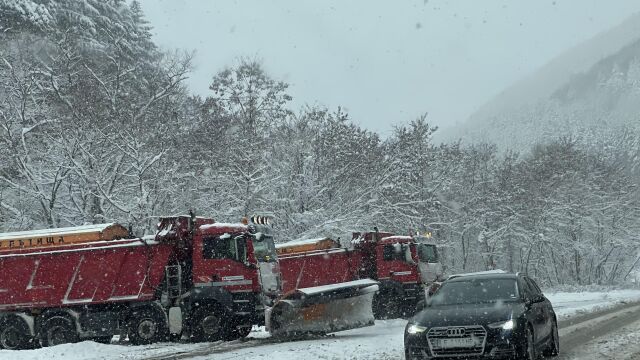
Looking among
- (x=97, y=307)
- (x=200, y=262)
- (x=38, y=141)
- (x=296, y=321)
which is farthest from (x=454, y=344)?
(x=38, y=141)

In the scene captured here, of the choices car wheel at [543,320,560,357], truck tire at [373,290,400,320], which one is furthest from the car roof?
truck tire at [373,290,400,320]

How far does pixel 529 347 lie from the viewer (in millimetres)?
9977

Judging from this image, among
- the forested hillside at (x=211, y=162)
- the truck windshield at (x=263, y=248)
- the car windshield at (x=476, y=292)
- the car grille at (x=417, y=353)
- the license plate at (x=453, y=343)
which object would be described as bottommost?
the car grille at (x=417, y=353)

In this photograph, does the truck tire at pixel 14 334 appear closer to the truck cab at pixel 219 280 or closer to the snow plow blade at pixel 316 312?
the truck cab at pixel 219 280

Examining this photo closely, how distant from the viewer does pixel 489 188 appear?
57156 millimetres

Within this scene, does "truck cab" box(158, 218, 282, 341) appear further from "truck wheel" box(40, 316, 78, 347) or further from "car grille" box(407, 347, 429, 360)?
"car grille" box(407, 347, 429, 360)

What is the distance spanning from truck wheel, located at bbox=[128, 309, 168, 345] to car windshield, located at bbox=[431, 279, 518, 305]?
889 centimetres

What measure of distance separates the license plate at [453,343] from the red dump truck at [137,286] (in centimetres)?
787

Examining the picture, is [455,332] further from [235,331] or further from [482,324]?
[235,331]

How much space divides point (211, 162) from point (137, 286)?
56.4 feet

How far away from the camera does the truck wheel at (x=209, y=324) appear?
1773 centimetres

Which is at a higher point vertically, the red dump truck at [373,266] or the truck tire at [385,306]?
the red dump truck at [373,266]

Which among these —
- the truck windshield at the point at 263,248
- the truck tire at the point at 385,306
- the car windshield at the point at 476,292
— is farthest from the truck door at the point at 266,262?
the car windshield at the point at 476,292

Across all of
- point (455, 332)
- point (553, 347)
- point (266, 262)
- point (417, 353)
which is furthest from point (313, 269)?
point (455, 332)
